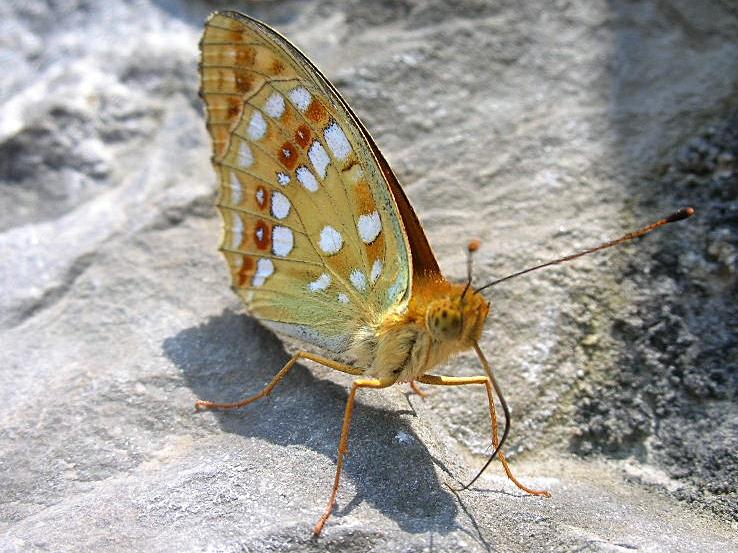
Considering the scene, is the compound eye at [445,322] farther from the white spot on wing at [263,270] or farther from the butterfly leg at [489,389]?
the white spot on wing at [263,270]

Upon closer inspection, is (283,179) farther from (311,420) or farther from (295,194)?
(311,420)

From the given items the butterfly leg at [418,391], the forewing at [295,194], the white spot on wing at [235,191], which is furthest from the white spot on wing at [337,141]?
the butterfly leg at [418,391]

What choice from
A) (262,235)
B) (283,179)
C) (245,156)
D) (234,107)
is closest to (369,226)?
(283,179)

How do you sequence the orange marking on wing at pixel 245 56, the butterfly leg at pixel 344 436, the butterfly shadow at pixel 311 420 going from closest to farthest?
the butterfly leg at pixel 344 436
the butterfly shadow at pixel 311 420
the orange marking on wing at pixel 245 56

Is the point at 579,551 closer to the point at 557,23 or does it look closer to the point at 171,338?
the point at 171,338

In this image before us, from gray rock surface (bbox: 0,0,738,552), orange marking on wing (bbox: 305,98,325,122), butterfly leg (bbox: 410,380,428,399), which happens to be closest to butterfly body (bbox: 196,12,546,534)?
orange marking on wing (bbox: 305,98,325,122)

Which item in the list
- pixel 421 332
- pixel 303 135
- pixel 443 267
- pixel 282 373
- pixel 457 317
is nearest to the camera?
pixel 457 317

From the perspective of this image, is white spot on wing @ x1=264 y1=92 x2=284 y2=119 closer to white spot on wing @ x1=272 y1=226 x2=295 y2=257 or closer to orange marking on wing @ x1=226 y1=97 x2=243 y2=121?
orange marking on wing @ x1=226 y1=97 x2=243 y2=121
